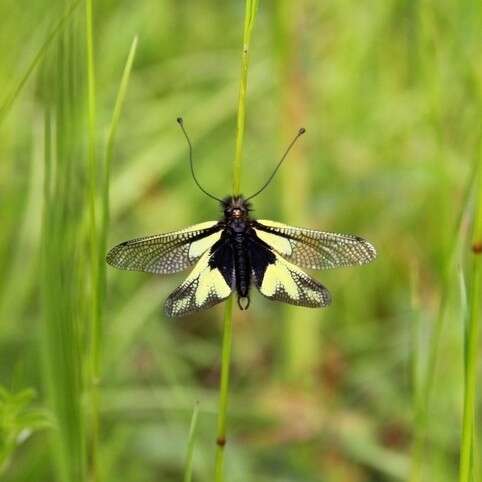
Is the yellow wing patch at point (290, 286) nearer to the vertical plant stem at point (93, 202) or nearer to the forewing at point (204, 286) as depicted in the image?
the forewing at point (204, 286)

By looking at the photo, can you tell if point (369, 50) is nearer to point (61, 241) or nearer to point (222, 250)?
point (222, 250)

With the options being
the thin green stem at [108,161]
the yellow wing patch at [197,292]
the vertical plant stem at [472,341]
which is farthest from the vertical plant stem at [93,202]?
the vertical plant stem at [472,341]

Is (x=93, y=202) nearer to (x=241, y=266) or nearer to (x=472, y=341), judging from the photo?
(x=241, y=266)

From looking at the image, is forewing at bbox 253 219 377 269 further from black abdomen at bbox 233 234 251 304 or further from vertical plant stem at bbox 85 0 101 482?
vertical plant stem at bbox 85 0 101 482

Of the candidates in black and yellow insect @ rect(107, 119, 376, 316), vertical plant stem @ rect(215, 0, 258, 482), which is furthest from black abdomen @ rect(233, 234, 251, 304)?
vertical plant stem @ rect(215, 0, 258, 482)

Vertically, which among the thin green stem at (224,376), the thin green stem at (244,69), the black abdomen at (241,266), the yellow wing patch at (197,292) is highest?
the thin green stem at (244,69)

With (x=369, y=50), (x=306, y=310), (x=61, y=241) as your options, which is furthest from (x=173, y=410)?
(x=369, y=50)

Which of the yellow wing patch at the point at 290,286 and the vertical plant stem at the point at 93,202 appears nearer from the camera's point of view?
the vertical plant stem at the point at 93,202
